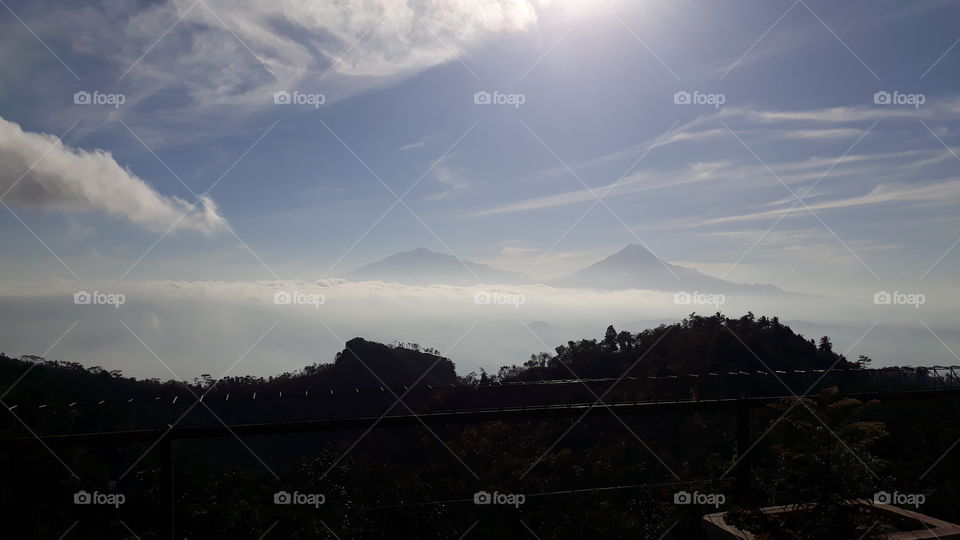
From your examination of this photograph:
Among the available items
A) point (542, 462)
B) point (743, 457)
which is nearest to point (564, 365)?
point (542, 462)

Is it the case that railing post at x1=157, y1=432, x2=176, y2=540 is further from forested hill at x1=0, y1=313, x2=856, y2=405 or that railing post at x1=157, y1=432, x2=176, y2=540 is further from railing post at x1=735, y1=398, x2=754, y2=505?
forested hill at x1=0, y1=313, x2=856, y2=405

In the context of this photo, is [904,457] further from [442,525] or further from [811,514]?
[442,525]

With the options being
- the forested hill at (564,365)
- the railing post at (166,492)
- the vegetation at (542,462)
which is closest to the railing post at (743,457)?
the vegetation at (542,462)

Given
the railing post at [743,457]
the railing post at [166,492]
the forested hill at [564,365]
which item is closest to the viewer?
the railing post at [166,492]

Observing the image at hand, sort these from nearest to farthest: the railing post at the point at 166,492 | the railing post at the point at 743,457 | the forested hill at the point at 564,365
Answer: the railing post at the point at 166,492 → the railing post at the point at 743,457 → the forested hill at the point at 564,365

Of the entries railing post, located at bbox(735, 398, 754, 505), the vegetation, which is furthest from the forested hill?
railing post, located at bbox(735, 398, 754, 505)

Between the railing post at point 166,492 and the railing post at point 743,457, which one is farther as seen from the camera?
the railing post at point 743,457

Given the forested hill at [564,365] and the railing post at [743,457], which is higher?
the forested hill at [564,365]

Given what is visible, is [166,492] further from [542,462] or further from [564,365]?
[564,365]

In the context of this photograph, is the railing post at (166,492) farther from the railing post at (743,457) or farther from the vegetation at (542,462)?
the railing post at (743,457)
